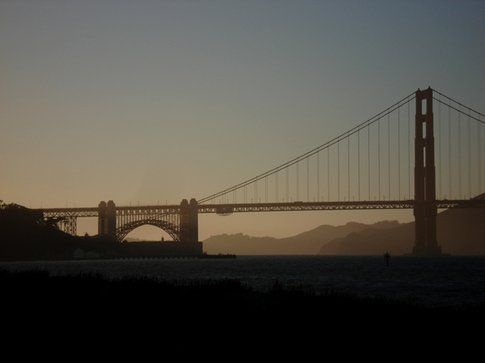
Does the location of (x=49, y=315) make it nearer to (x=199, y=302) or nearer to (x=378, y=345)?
(x=199, y=302)

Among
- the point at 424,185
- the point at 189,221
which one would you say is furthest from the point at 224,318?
the point at 189,221

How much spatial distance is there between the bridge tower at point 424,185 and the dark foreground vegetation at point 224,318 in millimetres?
130383

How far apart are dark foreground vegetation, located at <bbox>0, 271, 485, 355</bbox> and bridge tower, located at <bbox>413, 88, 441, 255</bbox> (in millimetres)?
130383

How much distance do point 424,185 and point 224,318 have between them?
140 metres

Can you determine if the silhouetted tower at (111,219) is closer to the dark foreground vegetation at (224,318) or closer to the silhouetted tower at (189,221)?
the silhouetted tower at (189,221)

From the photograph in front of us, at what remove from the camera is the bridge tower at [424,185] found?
156500mm

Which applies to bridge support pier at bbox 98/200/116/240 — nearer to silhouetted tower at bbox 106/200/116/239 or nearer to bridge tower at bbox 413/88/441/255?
silhouetted tower at bbox 106/200/116/239

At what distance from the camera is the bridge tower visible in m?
156

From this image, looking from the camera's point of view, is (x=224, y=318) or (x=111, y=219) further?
(x=111, y=219)

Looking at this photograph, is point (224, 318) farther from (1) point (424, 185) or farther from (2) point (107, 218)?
(2) point (107, 218)

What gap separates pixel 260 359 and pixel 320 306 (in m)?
7.38

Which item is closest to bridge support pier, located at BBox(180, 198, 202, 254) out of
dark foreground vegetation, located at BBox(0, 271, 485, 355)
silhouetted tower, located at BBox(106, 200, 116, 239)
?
silhouetted tower, located at BBox(106, 200, 116, 239)

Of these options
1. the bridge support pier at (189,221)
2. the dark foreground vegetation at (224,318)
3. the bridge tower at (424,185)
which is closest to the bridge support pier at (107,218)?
the bridge support pier at (189,221)

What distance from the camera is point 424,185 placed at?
158 metres
